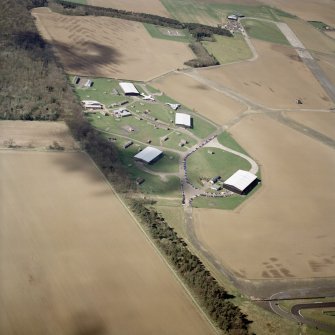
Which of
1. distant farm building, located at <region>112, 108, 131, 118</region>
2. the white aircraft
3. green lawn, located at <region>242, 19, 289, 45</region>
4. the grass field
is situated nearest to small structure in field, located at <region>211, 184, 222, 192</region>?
distant farm building, located at <region>112, 108, 131, 118</region>

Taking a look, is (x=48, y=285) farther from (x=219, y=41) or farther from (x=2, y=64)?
(x=219, y=41)

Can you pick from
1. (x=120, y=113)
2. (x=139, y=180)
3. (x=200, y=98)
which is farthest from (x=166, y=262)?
(x=200, y=98)

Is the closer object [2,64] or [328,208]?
[328,208]

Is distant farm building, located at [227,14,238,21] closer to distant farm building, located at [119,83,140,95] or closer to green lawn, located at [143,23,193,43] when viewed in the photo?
green lawn, located at [143,23,193,43]

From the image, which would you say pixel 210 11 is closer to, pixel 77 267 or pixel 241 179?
pixel 241 179

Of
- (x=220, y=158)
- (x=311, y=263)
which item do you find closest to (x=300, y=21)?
(x=220, y=158)
